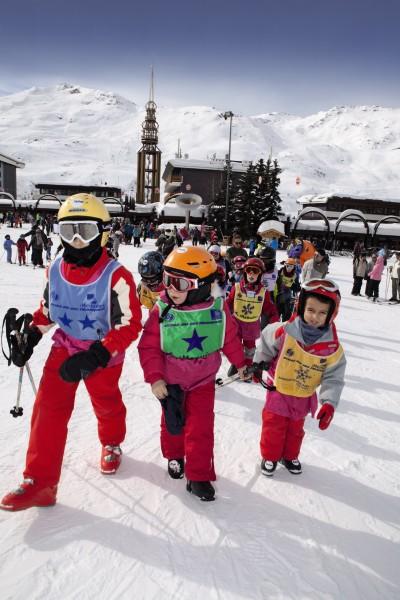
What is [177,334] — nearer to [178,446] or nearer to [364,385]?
[178,446]

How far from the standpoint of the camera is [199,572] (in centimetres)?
205

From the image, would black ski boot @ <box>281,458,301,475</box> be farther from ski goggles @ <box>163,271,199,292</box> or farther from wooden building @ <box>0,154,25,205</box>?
wooden building @ <box>0,154,25,205</box>

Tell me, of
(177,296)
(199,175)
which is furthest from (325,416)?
(199,175)

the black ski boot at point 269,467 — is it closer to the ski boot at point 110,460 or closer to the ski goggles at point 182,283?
the ski boot at point 110,460

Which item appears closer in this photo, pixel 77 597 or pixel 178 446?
pixel 77 597

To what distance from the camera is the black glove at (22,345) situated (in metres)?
2.58

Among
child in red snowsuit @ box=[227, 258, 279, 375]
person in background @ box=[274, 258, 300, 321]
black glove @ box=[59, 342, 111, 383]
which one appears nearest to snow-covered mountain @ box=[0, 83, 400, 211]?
person in background @ box=[274, 258, 300, 321]

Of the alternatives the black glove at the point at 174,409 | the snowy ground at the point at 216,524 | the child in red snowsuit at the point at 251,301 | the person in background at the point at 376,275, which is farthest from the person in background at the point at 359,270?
the black glove at the point at 174,409

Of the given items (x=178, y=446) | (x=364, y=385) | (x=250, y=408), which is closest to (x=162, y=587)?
(x=178, y=446)

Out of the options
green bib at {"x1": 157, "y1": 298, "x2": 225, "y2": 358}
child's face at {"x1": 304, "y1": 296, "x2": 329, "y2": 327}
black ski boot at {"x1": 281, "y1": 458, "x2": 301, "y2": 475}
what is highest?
child's face at {"x1": 304, "y1": 296, "x2": 329, "y2": 327}

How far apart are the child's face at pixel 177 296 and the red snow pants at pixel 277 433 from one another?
1.04 m

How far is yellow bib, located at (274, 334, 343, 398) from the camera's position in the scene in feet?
8.61

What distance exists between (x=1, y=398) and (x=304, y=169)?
429 ft

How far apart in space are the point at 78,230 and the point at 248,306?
2.63m
